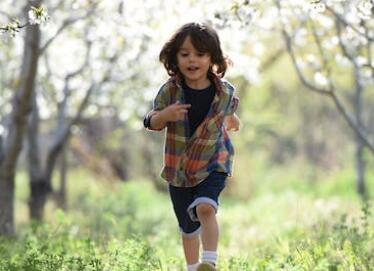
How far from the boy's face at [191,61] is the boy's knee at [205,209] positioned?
2.47ft

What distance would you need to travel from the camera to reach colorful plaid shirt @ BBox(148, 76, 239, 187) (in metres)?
4.68

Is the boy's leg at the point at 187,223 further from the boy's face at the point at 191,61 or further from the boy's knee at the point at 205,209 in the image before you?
the boy's face at the point at 191,61

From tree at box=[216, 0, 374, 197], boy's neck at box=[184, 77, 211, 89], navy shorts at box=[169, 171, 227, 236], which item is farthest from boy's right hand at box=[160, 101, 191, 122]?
tree at box=[216, 0, 374, 197]

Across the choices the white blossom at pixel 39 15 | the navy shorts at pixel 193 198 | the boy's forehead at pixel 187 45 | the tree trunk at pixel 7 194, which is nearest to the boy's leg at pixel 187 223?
the navy shorts at pixel 193 198

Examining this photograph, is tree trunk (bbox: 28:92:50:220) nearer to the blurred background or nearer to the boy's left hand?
the blurred background

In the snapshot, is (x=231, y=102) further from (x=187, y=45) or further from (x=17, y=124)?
(x=17, y=124)

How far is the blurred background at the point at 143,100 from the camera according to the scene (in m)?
8.69

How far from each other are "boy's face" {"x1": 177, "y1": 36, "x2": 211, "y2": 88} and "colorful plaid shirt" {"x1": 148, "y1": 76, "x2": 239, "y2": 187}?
99 millimetres

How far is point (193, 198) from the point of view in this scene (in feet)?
15.7

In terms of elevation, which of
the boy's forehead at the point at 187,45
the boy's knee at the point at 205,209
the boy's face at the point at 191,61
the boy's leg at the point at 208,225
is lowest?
the boy's leg at the point at 208,225

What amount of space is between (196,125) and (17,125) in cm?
498

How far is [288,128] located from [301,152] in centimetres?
249

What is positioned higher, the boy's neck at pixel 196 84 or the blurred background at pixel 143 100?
the blurred background at pixel 143 100

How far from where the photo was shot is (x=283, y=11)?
861 centimetres
